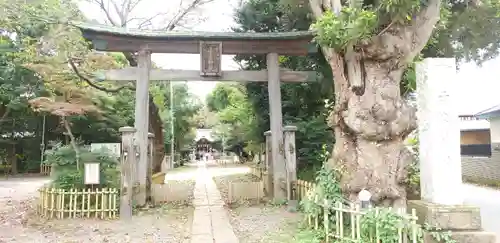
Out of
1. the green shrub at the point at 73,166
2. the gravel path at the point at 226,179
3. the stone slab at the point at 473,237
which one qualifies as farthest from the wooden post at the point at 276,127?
the stone slab at the point at 473,237

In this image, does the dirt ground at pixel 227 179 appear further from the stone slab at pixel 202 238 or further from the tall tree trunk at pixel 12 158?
the tall tree trunk at pixel 12 158

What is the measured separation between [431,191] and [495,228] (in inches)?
120

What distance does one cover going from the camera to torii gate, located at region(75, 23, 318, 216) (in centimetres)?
995

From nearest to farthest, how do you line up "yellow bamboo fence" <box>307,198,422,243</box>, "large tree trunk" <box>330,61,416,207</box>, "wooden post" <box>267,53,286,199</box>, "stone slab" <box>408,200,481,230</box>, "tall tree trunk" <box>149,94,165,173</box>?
"yellow bamboo fence" <box>307,198,422,243</box>, "stone slab" <box>408,200,481,230</box>, "large tree trunk" <box>330,61,416,207</box>, "wooden post" <box>267,53,286,199</box>, "tall tree trunk" <box>149,94,165,173</box>

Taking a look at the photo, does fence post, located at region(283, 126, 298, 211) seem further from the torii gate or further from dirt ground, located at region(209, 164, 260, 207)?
dirt ground, located at region(209, 164, 260, 207)

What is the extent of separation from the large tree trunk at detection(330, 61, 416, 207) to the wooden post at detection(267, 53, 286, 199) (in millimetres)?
3863

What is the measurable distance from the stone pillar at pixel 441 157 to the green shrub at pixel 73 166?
7297 mm

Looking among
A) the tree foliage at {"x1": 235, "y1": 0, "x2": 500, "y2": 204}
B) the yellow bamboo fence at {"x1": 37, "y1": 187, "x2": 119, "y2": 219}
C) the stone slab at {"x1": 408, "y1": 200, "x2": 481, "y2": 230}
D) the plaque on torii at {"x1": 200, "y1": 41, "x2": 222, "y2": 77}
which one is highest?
the plaque on torii at {"x1": 200, "y1": 41, "x2": 222, "y2": 77}

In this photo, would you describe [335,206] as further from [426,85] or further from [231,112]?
[231,112]

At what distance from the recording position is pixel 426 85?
5656 mm

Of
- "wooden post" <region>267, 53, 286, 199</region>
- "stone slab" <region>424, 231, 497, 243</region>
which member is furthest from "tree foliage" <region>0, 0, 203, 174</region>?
"stone slab" <region>424, 231, 497, 243</region>

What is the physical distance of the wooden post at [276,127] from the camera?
404 inches

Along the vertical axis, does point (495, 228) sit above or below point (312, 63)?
below

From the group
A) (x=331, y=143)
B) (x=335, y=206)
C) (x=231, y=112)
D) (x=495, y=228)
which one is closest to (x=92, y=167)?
(x=335, y=206)
